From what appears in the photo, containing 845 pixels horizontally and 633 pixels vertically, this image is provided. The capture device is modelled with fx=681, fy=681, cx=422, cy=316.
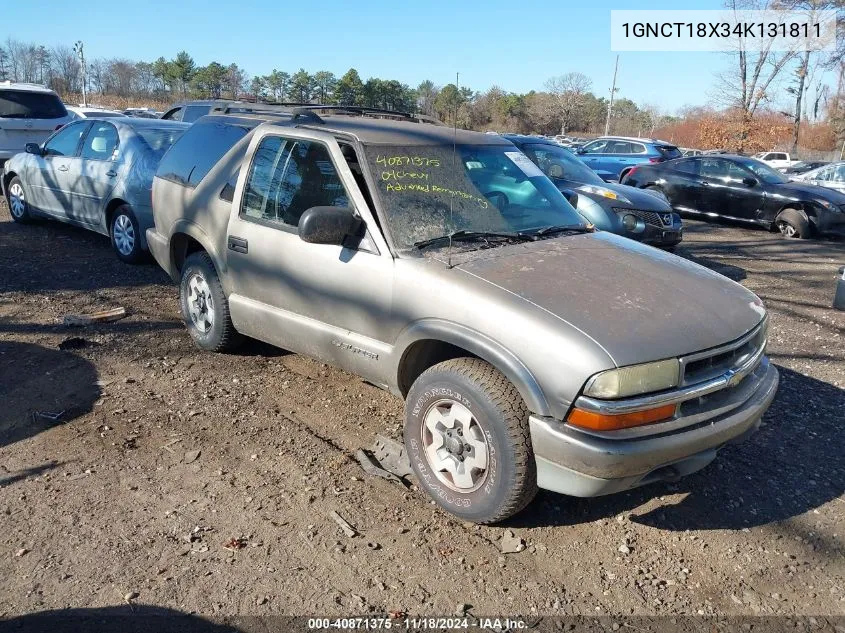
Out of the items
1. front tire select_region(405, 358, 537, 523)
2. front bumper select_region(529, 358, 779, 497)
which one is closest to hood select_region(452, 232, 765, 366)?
front bumper select_region(529, 358, 779, 497)

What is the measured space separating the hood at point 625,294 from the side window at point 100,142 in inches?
243

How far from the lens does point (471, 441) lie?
331cm

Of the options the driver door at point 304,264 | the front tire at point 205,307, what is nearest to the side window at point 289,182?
the driver door at point 304,264

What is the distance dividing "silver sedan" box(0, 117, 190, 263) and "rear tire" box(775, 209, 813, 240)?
419 inches

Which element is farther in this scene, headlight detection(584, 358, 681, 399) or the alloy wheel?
the alloy wheel

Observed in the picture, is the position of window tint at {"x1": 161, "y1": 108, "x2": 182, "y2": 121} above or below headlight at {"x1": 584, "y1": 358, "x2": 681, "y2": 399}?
above

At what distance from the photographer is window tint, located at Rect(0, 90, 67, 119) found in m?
12.8

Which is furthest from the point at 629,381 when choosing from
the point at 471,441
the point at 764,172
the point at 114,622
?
the point at 764,172

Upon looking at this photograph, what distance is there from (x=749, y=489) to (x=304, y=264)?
2.87 metres

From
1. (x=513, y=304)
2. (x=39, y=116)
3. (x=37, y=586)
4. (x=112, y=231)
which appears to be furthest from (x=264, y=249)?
(x=39, y=116)

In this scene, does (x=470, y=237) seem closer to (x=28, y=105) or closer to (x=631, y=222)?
(x=631, y=222)

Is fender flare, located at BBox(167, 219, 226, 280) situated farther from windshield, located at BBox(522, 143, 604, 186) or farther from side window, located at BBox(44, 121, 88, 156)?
windshield, located at BBox(522, 143, 604, 186)

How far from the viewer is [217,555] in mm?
3098

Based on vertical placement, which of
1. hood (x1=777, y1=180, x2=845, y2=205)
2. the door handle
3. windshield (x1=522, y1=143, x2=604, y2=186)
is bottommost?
the door handle
